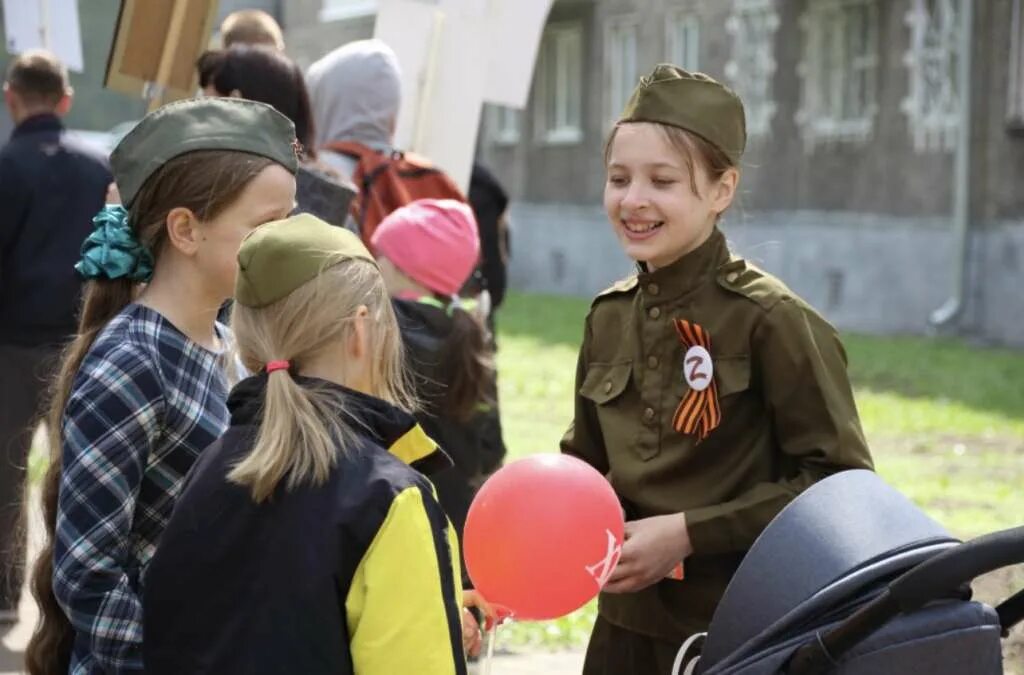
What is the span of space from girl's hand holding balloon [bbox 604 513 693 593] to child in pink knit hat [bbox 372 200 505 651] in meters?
1.89

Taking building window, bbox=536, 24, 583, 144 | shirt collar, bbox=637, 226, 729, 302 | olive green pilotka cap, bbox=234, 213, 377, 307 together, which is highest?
olive green pilotka cap, bbox=234, 213, 377, 307

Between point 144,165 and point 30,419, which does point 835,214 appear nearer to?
point 30,419

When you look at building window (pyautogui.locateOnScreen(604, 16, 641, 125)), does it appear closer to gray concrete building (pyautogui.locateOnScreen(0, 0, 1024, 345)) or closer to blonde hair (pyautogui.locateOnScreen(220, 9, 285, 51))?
gray concrete building (pyautogui.locateOnScreen(0, 0, 1024, 345))

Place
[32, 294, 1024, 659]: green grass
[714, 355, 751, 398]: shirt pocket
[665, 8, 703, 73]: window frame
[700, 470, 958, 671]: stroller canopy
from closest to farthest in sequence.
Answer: [700, 470, 958, 671]: stroller canopy
[714, 355, 751, 398]: shirt pocket
[32, 294, 1024, 659]: green grass
[665, 8, 703, 73]: window frame

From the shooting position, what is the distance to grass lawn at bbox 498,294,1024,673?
9.71m

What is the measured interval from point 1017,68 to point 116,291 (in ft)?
61.5

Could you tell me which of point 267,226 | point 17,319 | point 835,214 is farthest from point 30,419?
point 835,214

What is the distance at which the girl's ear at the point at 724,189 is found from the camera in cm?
347

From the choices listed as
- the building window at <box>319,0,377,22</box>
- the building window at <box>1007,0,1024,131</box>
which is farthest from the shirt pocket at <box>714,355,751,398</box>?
the building window at <box>319,0,377,22</box>

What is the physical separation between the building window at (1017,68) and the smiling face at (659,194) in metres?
18.1

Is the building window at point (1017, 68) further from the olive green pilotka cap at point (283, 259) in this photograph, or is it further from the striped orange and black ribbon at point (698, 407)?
the olive green pilotka cap at point (283, 259)

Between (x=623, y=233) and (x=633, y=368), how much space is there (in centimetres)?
25

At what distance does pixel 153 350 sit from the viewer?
310 cm

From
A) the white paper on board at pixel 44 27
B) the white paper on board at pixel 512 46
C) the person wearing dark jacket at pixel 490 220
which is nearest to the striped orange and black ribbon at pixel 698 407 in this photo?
the white paper on board at pixel 512 46
